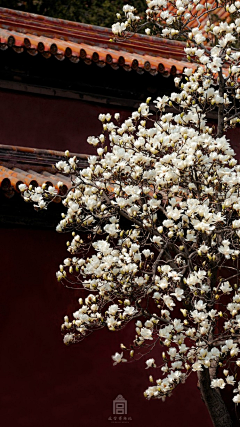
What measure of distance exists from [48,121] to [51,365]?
311cm

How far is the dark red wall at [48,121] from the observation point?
316 inches

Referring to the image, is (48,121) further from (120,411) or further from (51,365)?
(120,411)

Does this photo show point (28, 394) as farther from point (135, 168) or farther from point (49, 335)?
point (135, 168)

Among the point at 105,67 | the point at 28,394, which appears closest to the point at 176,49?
the point at 105,67

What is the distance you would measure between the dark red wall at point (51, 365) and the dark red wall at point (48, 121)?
1465 millimetres

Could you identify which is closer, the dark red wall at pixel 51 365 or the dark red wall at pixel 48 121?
the dark red wall at pixel 51 365

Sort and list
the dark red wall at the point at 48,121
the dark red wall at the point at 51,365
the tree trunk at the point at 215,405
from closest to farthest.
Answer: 1. the tree trunk at the point at 215,405
2. the dark red wall at the point at 51,365
3. the dark red wall at the point at 48,121

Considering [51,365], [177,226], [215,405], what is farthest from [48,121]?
[215,405]

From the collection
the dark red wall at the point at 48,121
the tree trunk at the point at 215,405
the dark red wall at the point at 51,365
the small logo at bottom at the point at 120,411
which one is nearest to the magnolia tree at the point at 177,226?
the tree trunk at the point at 215,405

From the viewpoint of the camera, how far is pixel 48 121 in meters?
8.23

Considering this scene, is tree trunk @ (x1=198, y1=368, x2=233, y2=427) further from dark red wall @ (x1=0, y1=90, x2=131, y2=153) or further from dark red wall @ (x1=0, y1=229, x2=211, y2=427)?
dark red wall @ (x1=0, y1=90, x2=131, y2=153)

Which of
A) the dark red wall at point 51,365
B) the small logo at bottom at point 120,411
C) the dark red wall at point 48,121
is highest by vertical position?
the dark red wall at point 48,121

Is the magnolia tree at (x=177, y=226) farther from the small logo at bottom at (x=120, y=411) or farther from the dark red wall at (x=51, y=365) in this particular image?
the small logo at bottom at (x=120, y=411)

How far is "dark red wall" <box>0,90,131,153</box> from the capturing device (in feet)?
26.3
